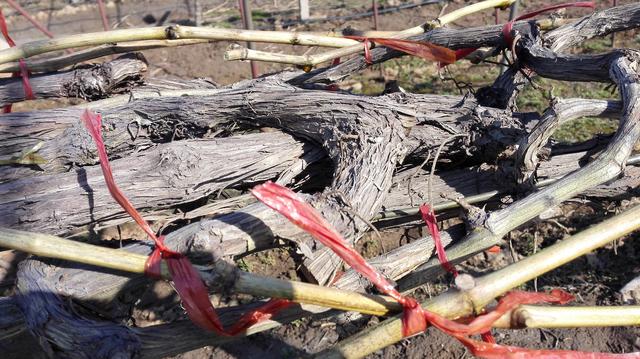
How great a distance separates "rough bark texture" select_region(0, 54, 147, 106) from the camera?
7.41 feet

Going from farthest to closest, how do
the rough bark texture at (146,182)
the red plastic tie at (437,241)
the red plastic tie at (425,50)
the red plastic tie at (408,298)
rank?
the red plastic tie at (425,50) < the rough bark texture at (146,182) < the red plastic tie at (437,241) < the red plastic tie at (408,298)

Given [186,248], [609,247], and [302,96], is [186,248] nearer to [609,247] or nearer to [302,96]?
[302,96]

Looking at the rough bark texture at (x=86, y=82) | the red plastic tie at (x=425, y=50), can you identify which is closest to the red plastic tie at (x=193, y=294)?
the rough bark texture at (x=86, y=82)

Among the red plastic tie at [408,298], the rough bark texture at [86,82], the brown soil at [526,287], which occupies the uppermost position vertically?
the rough bark texture at [86,82]

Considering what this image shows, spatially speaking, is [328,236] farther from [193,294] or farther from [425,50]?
[425,50]

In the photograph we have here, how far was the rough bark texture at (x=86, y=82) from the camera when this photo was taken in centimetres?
226

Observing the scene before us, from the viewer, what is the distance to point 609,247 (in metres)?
3.07

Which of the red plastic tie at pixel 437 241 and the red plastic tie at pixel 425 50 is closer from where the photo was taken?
the red plastic tie at pixel 437 241

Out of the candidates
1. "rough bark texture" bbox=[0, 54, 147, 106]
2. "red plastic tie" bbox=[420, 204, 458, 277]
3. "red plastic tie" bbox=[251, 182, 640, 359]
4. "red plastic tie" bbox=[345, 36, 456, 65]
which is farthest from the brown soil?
"rough bark texture" bbox=[0, 54, 147, 106]

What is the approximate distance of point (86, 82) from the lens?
2260 mm

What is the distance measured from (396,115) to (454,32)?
59 centimetres

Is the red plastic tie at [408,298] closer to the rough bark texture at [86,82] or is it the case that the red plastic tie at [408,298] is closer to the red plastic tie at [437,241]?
the red plastic tie at [437,241]

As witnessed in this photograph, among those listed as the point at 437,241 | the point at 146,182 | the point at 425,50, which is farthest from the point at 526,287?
the point at 146,182

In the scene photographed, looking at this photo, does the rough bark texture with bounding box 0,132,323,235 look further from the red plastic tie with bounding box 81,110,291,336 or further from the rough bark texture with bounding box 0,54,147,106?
the rough bark texture with bounding box 0,54,147,106
